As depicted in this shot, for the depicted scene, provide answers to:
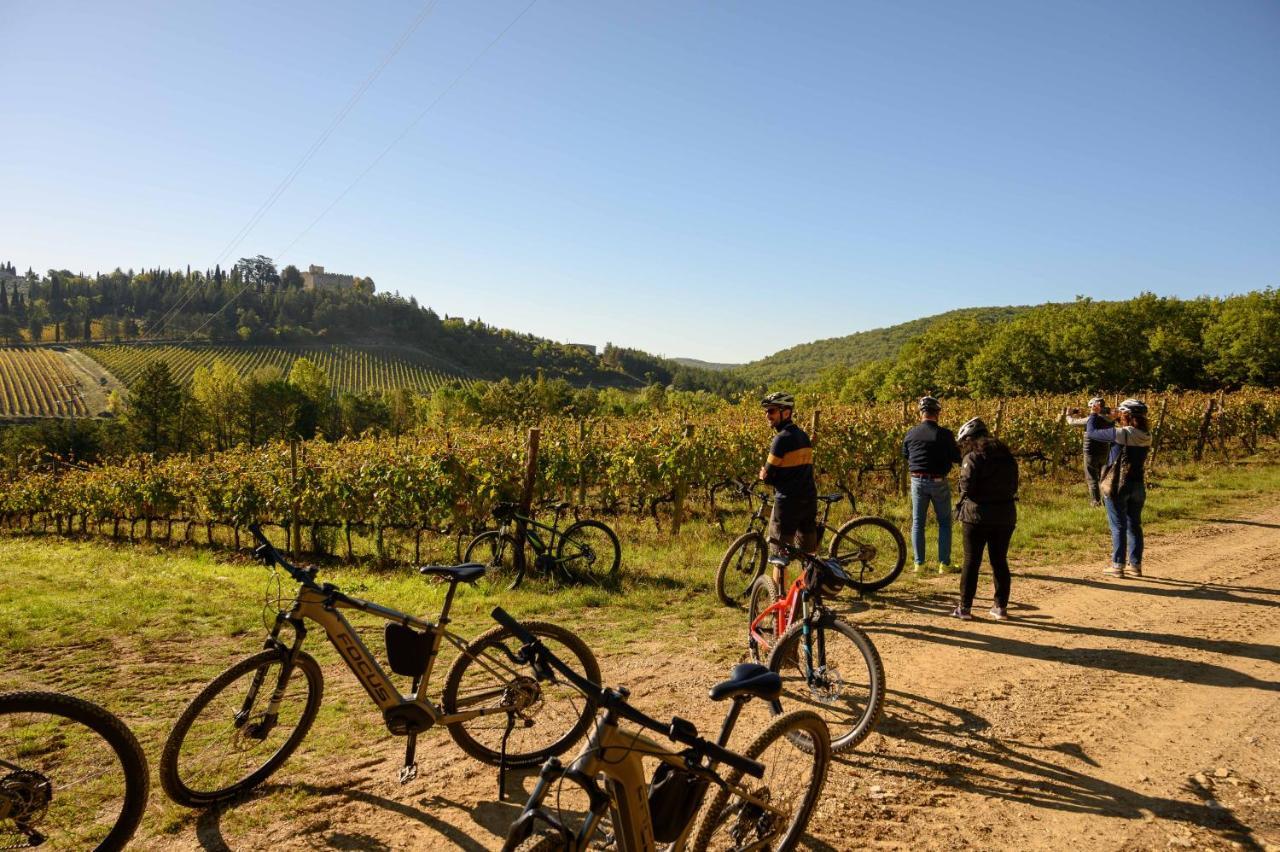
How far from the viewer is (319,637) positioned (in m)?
6.50

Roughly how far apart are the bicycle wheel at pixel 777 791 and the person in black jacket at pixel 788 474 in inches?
108

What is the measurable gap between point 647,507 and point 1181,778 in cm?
973

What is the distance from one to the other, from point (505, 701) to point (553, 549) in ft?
15.0

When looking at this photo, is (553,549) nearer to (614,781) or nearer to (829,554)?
(829,554)

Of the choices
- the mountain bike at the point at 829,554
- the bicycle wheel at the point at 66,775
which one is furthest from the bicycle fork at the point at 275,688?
the mountain bike at the point at 829,554

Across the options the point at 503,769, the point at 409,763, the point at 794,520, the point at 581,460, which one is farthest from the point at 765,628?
the point at 581,460

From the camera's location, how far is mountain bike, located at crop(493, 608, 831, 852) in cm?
199

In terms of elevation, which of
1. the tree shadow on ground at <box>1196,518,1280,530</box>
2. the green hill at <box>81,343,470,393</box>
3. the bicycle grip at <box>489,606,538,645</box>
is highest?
the green hill at <box>81,343,470,393</box>

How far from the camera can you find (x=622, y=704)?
2070 millimetres

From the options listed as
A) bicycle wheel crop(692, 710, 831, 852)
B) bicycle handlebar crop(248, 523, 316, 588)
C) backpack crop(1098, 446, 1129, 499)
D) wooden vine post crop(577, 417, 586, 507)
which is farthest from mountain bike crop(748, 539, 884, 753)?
wooden vine post crop(577, 417, 586, 507)

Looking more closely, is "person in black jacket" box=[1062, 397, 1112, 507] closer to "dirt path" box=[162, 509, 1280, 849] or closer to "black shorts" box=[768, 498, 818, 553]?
"dirt path" box=[162, 509, 1280, 849]

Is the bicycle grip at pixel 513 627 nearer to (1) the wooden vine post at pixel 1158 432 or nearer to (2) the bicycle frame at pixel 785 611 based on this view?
(2) the bicycle frame at pixel 785 611

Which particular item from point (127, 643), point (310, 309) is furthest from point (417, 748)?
point (310, 309)

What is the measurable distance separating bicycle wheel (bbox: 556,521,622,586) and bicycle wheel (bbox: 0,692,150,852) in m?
5.08
